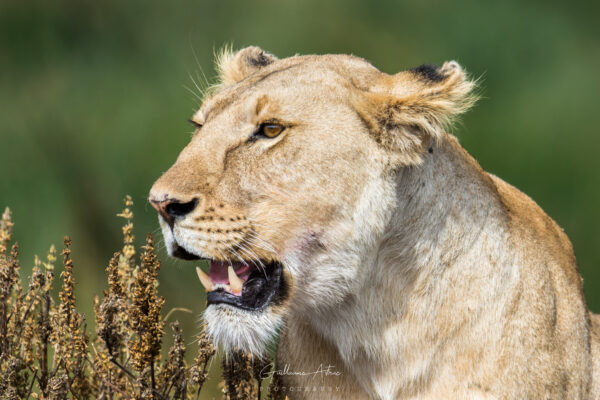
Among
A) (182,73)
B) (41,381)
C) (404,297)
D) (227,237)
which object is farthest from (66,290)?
(182,73)

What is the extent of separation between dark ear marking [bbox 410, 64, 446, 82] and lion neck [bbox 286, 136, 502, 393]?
240mm

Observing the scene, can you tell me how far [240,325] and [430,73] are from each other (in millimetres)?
1014

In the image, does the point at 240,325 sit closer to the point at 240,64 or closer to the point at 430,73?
the point at 430,73

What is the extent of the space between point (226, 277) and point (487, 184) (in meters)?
1.00

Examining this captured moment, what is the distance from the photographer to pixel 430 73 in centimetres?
287

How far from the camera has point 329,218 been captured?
2.68m

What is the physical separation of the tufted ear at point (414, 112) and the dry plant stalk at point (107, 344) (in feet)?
2.67

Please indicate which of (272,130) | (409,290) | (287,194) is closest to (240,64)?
(272,130)

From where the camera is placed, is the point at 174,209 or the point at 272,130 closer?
the point at 174,209

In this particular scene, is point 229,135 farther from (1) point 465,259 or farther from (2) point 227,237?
(1) point 465,259

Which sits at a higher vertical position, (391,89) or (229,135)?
(391,89)
